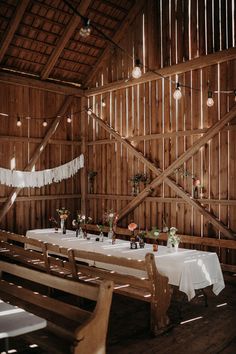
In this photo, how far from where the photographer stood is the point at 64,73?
11.3 metres

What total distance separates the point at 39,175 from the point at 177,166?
3.92 meters

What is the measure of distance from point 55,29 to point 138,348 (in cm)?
802

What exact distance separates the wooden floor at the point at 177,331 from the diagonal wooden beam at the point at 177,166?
221 cm

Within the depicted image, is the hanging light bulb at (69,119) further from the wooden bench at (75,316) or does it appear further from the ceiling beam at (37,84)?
the wooden bench at (75,316)

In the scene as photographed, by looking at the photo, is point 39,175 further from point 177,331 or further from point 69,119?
point 177,331

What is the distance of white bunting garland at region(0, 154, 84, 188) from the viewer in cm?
1004

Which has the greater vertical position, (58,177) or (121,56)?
(121,56)

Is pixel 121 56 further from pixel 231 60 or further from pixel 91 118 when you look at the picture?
pixel 231 60

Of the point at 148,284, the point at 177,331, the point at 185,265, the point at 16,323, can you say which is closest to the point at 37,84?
the point at 185,265

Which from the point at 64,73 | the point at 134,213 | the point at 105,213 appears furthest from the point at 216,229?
the point at 64,73

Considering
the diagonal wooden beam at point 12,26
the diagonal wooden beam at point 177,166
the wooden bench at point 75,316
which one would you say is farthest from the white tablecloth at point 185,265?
the diagonal wooden beam at point 12,26

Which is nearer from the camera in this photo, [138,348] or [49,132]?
[138,348]

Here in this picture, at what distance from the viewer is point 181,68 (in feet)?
29.6

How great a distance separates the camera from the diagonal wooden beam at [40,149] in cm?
1002
